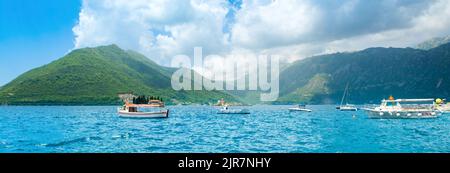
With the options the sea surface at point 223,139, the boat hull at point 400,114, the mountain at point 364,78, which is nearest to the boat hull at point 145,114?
the sea surface at point 223,139

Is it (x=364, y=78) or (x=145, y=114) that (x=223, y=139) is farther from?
(x=364, y=78)

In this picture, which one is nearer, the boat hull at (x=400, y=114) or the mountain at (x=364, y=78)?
the boat hull at (x=400, y=114)

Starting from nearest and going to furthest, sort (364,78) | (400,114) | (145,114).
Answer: (400,114), (145,114), (364,78)

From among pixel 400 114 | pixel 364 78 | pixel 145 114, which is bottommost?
pixel 400 114

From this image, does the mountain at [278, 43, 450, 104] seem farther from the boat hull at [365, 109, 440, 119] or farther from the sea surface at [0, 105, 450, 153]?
the sea surface at [0, 105, 450, 153]

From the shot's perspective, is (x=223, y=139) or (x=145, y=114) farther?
(x=145, y=114)

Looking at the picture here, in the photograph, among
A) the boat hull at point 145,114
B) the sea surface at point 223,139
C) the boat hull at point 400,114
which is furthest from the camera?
the boat hull at point 145,114

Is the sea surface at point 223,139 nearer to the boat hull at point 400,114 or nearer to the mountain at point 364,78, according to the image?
the boat hull at point 400,114

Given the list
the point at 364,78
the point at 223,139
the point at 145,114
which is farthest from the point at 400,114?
the point at 364,78

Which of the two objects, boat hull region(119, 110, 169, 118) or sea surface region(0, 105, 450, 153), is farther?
boat hull region(119, 110, 169, 118)

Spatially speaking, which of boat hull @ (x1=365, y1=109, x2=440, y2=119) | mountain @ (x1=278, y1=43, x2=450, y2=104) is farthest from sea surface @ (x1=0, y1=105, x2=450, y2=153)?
mountain @ (x1=278, y1=43, x2=450, y2=104)
